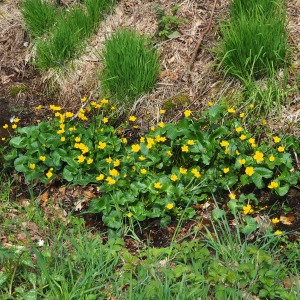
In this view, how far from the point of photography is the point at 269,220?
330cm

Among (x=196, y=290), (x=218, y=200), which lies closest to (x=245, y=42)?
(x=218, y=200)

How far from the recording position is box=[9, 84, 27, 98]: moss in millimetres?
4926

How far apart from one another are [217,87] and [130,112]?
71 cm

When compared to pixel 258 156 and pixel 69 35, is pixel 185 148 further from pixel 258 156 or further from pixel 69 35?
pixel 69 35

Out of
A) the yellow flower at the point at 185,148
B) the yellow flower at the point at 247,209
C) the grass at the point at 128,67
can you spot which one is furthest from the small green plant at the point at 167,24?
the yellow flower at the point at 247,209

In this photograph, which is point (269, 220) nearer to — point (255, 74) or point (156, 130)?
point (156, 130)

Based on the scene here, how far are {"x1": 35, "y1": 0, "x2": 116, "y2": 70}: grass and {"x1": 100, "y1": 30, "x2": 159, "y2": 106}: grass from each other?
53 centimetres

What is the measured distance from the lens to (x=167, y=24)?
4.73m

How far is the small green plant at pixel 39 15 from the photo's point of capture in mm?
5051

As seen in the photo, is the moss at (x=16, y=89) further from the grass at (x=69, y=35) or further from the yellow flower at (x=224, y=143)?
the yellow flower at (x=224, y=143)

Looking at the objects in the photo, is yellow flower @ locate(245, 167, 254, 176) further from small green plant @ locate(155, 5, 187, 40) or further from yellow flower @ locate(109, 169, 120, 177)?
→ small green plant @ locate(155, 5, 187, 40)

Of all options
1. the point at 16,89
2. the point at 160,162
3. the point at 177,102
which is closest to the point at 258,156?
the point at 160,162

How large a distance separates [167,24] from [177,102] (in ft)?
2.66

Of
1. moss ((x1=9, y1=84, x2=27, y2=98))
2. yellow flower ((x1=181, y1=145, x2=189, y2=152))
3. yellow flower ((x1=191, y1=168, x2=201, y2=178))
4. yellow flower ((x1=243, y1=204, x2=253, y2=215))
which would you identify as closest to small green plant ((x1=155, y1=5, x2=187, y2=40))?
moss ((x1=9, y1=84, x2=27, y2=98))
